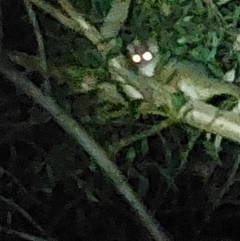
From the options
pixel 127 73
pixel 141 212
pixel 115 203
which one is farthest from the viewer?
pixel 115 203

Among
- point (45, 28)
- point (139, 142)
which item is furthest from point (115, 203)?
point (45, 28)

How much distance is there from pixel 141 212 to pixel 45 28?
558mm

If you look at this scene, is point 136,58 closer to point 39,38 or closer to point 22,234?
point 39,38

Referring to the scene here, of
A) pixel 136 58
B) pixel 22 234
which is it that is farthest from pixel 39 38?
pixel 22 234

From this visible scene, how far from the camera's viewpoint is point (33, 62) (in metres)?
1.84

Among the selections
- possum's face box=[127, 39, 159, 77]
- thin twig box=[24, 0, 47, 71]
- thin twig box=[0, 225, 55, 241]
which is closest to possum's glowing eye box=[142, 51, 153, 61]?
possum's face box=[127, 39, 159, 77]

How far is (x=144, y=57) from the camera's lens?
70.6 inches

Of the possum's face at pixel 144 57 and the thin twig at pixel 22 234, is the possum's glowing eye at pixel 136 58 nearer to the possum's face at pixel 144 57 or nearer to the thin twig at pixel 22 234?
the possum's face at pixel 144 57

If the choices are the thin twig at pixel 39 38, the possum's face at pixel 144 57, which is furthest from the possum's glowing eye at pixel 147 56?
the thin twig at pixel 39 38

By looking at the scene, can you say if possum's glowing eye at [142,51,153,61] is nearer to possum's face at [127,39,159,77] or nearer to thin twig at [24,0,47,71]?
possum's face at [127,39,159,77]

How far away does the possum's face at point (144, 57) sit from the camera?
1791mm

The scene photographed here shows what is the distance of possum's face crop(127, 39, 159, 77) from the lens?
1.79 m

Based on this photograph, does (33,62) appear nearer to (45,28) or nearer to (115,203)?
(45,28)

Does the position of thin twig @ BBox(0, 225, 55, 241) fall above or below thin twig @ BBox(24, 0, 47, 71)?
below
